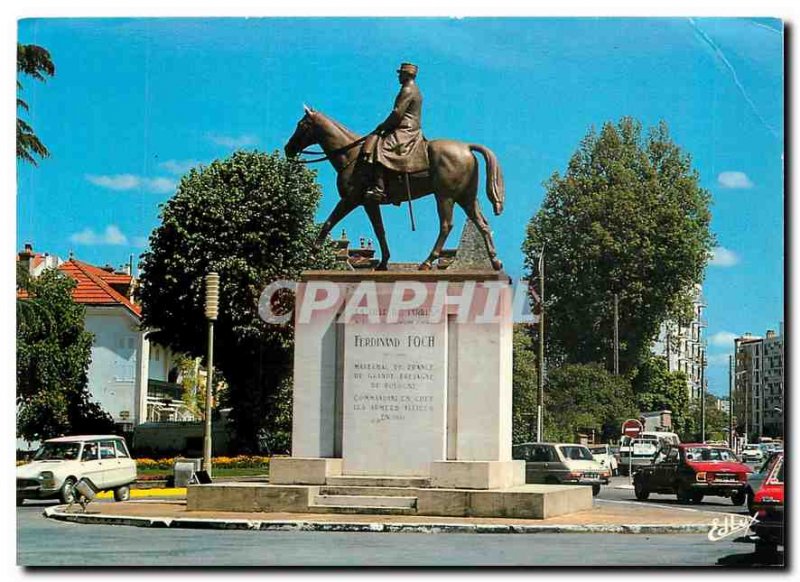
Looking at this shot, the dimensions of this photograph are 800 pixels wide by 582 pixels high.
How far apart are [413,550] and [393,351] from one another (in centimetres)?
499

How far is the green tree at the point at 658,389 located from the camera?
45.4m

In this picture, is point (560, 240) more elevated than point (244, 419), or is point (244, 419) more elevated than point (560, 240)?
point (560, 240)

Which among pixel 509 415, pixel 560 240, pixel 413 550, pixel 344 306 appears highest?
pixel 560 240

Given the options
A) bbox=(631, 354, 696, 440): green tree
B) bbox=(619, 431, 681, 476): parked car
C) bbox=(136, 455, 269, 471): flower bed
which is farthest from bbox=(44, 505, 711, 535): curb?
bbox=(631, 354, 696, 440): green tree

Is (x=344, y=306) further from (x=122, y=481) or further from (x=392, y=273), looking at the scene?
(x=122, y=481)

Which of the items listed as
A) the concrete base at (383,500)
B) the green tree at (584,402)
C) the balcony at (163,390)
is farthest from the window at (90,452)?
the green tree at (584,402)

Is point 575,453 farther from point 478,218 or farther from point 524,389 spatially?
point 478,218

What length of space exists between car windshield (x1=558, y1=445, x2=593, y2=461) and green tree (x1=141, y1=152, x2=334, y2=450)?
32.0 ft

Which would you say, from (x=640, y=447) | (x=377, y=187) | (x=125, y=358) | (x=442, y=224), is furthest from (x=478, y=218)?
(x=640, y=447)

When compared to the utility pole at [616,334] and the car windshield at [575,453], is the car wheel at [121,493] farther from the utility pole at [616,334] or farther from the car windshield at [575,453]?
the utility pole at [616,334]

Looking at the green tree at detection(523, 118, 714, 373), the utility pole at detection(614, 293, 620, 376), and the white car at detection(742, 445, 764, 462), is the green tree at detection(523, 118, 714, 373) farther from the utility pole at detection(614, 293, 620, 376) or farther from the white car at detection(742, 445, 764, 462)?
the white car at detection(742, 445, 764, 462)

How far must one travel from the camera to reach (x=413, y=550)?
17.8 m

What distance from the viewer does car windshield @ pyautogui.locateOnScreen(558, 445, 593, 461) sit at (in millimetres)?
33531

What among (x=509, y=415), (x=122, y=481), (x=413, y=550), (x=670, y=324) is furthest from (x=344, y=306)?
(x=670, y=324)
